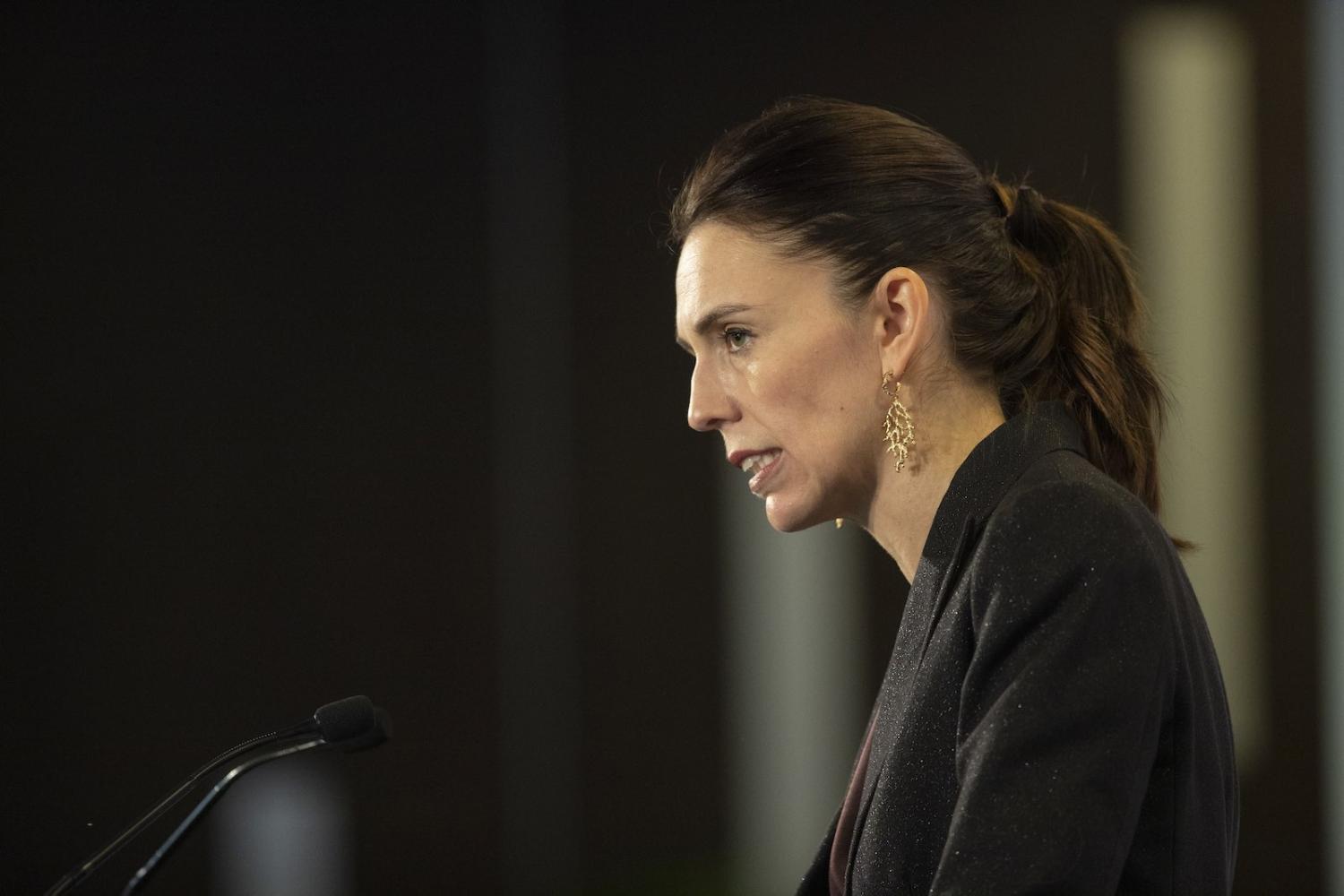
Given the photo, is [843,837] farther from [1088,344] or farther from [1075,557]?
[1088,344]

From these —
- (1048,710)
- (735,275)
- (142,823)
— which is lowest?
(142,823)

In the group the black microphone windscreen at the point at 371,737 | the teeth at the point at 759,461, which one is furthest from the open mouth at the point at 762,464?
the black microphone windscreen at the point at 371,737

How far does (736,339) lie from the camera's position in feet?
4.47

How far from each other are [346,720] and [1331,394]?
2.63 meters

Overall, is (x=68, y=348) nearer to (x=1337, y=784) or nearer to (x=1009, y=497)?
(x=1009, y=497)

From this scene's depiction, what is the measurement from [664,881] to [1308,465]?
5.67ft

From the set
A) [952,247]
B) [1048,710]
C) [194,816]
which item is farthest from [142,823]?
[952,247]

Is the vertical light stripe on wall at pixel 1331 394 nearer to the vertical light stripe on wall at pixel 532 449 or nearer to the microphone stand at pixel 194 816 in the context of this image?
the vertical light stripe on wall at pixel 532 449

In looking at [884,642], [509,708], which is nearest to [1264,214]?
[884,642]

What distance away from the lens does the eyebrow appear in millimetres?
1339

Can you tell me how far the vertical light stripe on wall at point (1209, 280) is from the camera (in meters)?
3.13

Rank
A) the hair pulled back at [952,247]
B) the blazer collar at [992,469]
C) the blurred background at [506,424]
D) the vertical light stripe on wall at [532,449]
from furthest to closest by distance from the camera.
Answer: the vertical light stripe on wall at [532,449] < the blurred background at [506,424] < the hair pulled back at [952,247] < the blazer collar at [992,469]

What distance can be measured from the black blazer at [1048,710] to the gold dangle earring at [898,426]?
72 millimetres

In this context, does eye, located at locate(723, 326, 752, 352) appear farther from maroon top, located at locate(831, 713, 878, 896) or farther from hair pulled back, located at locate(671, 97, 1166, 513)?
maroon top, located at locate(831, 713, 878, 896)
